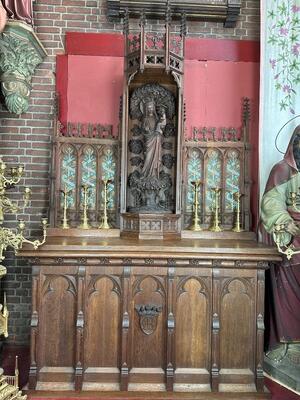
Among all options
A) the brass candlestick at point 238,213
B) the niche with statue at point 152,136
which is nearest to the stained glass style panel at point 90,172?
the niche with statue at point 152,136

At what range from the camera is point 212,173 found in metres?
4.69

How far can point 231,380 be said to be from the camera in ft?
Answer: 11.7

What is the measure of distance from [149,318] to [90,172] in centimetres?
170

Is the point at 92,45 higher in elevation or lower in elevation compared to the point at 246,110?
higher

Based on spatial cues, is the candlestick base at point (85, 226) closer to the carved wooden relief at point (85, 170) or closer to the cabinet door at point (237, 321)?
the carved wooden relief at point (85, 170)

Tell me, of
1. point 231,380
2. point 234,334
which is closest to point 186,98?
point 234,334

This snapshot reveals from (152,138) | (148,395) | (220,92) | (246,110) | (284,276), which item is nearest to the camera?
(148,395)

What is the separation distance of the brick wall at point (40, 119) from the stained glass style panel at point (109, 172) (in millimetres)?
593

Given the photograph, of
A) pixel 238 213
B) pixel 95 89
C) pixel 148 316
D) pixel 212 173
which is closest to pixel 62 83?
pixel 95 89

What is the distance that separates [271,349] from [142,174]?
194 cm

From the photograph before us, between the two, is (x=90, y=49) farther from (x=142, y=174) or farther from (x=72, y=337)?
(x=72, y=337)

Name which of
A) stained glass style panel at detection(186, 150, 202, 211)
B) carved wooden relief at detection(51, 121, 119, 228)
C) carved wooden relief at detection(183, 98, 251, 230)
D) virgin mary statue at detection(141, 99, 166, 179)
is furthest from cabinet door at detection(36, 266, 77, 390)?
stained glass style panel at detection(186, 150, 202, 211)

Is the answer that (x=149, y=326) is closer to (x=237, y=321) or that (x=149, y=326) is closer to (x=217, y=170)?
(x=237, y=321)

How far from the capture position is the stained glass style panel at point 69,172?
4.59 meters
